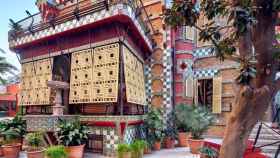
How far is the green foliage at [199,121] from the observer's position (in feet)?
27.7

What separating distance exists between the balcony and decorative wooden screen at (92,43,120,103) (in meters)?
0.99

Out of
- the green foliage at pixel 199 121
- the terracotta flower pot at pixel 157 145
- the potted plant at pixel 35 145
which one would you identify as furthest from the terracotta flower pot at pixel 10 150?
the green foliage at pixel 199 121

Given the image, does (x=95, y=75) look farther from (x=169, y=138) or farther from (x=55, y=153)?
(x=169, y=138)

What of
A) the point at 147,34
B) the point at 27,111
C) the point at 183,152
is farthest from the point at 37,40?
the point at 183,152

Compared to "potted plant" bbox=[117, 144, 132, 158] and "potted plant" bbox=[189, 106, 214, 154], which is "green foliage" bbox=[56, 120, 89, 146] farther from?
"potted plant" bbox=[189, 106, 214, 154]

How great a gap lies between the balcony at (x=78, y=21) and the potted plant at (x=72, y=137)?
3.15m

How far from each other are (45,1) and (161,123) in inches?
271

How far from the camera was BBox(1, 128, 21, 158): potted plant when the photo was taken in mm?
7605

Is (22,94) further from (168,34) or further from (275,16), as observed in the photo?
(275,16)

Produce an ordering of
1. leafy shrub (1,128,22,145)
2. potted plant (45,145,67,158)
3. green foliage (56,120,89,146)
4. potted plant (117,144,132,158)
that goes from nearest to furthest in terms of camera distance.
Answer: potted plant (45,145,67,158)
potted plant (117,144,132,158)
green foliage (56,120,89,146)
leafy shrub (1,128,22,145)

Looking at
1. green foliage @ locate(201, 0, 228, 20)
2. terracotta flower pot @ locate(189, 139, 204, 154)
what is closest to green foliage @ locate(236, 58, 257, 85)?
green foliage @ locate(201, 0, 228, 20)

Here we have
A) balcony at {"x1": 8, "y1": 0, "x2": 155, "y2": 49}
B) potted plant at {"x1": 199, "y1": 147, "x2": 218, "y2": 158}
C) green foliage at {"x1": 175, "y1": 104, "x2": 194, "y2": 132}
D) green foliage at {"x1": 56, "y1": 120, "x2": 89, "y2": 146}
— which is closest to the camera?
potted plant at {"x1": 199, "y1": 147, "x2": 218, "y2": 158}

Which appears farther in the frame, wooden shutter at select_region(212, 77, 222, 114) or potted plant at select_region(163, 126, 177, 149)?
wooden shutter at select_region(212, 77, 222, 114)

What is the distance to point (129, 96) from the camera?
789 centimetres
